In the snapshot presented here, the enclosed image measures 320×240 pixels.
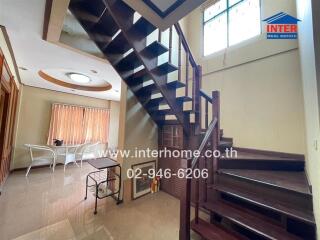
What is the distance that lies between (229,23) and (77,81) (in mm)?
4347

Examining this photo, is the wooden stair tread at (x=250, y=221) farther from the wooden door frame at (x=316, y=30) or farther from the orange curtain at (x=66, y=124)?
the orange curtain at (x=66, y=124)

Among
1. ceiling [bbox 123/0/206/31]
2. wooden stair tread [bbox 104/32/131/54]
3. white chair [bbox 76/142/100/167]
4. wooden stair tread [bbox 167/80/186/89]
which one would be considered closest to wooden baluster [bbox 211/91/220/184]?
wooden stair tread [bbox 167/80/186/89]

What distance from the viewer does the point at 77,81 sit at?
14.9ft

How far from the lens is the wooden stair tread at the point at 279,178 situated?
1.55 m

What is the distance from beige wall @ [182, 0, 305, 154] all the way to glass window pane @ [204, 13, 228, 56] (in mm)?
306

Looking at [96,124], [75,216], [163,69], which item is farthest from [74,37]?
[96,124]

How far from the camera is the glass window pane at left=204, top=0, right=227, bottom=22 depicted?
3.65 meters

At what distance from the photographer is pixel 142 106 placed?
10.5ft

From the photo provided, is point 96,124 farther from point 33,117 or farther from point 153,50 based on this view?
point 153,50

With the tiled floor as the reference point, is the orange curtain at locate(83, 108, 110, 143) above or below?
above

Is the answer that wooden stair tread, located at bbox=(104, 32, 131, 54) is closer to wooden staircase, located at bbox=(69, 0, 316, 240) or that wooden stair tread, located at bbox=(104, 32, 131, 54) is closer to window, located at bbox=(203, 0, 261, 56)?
wooden staircase, located at bbox=(69, 0, 316, 240)

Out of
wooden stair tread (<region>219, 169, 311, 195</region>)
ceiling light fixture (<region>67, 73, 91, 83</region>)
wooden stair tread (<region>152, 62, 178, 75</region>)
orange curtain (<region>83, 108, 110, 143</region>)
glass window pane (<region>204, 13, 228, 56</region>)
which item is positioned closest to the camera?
wooden stair tread (<region>219, 169, 311, 195</region>)

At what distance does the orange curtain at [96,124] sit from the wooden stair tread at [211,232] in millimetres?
5268

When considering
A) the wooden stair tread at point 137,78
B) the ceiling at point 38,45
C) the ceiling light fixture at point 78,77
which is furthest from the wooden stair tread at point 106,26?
the ceiling light fixture at point 78,77
